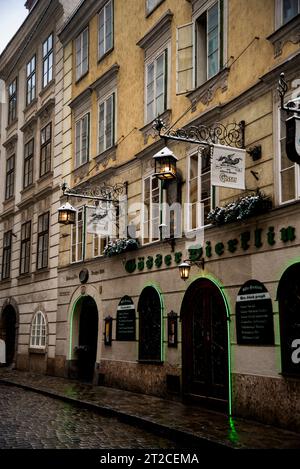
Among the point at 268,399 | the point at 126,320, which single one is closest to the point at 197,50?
the point at 126,320

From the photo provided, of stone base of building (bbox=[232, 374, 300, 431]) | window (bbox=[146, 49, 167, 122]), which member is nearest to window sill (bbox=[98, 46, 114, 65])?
window (bbox=[146, 49, 167, 122])

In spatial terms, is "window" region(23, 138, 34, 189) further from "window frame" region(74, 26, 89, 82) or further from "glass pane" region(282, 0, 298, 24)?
"glass pane" region(282, 0, 298, 24)

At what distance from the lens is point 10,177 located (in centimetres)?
2661

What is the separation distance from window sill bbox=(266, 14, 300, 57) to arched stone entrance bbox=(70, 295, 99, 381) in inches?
399

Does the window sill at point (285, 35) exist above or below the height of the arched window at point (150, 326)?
above

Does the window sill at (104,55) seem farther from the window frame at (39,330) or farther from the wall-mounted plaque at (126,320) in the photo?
the window frame at (39,330)

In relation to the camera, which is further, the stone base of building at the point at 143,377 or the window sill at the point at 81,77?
the window sill at the point at 81,77

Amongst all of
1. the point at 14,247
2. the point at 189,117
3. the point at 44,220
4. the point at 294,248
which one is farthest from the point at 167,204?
the point at 14,247

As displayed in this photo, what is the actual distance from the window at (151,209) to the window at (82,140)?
4.47 m

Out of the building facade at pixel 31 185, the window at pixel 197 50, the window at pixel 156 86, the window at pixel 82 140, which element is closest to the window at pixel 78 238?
the building facade at pixel 31 185

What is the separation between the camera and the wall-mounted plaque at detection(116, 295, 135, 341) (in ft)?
50.9

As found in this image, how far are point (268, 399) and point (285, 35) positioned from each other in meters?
6.38

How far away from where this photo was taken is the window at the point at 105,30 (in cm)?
1819

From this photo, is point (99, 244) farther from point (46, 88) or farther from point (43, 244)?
point (46, 88)
